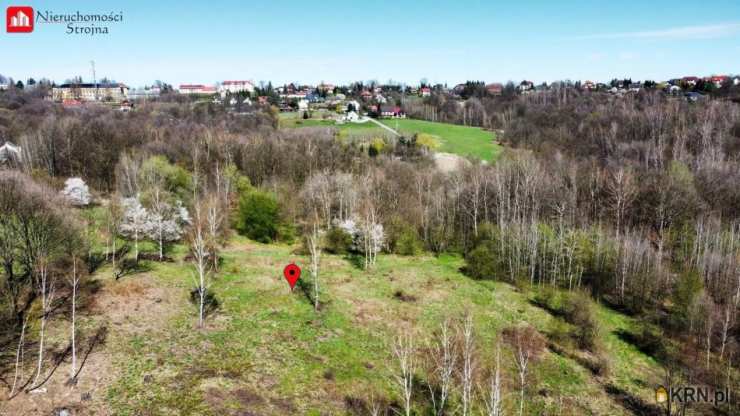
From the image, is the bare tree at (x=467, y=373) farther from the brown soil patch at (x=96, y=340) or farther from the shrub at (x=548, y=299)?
the brown soil patch at (x=96, y=340)

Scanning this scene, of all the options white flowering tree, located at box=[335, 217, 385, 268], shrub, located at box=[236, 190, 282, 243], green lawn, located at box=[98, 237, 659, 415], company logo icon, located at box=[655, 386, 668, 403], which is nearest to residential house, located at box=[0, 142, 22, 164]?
shrub, located at box=[236, 190, 282, 243]

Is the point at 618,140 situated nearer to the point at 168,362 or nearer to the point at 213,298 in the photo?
the point at 213,298

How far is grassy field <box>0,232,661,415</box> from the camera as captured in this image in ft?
87.2

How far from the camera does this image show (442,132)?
12812 cm

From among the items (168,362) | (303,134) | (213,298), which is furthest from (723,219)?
(303,134)

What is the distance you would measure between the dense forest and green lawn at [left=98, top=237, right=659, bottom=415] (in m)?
1.86

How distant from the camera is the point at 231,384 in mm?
27438

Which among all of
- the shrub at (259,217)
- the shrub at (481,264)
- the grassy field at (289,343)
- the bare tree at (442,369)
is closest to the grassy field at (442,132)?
the shrub at (481,264)

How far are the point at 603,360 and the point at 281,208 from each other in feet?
137

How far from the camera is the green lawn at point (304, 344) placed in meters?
26.7

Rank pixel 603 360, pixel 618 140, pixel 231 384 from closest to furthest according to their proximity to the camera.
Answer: pixel 231 384, pixel 603 360, pixel 618 140

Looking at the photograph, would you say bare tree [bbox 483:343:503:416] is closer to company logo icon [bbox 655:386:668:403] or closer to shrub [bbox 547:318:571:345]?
company logo icon [bbox 655:386:668:403]

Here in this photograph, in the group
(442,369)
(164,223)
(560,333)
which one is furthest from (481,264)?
(164,223)

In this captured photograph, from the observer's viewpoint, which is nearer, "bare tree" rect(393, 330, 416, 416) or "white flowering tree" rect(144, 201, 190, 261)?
"bare tree" rect(393, 330, 416, 416)
